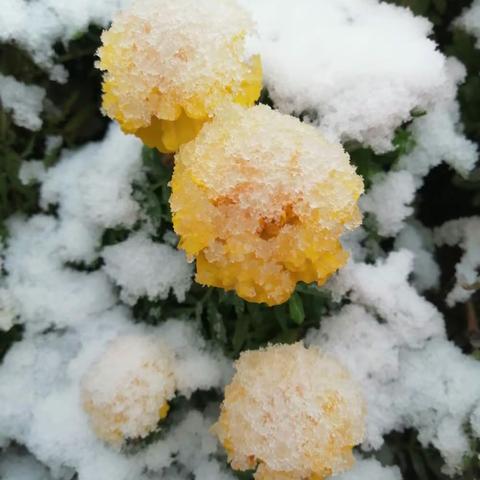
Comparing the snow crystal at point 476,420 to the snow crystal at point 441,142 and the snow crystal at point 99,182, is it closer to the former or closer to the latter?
the snow crystal at point 441,142

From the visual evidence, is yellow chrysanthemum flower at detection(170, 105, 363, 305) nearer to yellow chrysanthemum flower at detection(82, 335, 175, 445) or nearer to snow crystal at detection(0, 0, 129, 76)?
yellow chrysanthemum flower at detection(82, 335, 175, 445)

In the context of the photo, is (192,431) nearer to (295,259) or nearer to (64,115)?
(295,259)

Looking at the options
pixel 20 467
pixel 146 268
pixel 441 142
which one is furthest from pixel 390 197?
pixel 20 467

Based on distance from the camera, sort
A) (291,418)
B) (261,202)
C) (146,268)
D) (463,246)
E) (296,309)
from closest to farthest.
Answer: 1. (261,202)
2. (291,418)
3. (296,309)
4. (146,268)
5. (463,246)

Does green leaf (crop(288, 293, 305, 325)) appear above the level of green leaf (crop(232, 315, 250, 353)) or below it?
above

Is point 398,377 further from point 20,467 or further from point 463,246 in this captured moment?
point 20,467

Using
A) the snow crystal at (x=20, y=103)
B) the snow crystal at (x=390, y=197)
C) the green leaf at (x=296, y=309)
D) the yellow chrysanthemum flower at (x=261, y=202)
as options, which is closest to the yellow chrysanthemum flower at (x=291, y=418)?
the green leaf at (x=296, y=309)

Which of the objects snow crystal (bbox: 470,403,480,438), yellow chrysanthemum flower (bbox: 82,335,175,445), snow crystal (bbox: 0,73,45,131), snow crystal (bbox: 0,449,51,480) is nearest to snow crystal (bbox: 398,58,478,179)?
snow crystal (bbox: 470,403,480,438)
